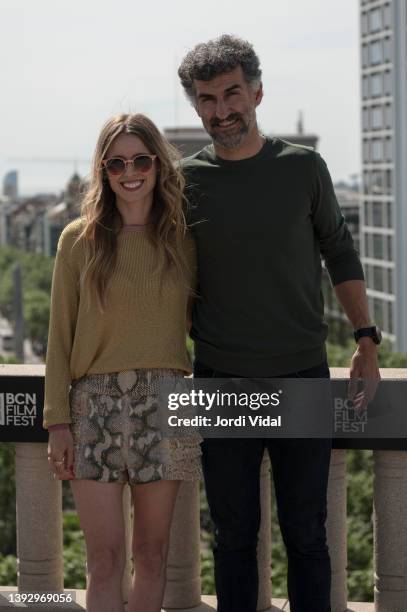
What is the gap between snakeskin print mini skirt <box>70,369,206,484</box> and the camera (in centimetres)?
382

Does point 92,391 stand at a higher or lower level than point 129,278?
lower

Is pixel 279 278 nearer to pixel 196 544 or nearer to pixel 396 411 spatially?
pixel 396 411

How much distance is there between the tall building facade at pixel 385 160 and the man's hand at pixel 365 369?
81.4m

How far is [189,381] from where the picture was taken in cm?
403

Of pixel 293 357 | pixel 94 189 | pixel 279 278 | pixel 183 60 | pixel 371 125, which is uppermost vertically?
pixel 371 125

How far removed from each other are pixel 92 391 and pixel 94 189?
0.65 metres

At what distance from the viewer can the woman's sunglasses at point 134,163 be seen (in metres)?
3.80

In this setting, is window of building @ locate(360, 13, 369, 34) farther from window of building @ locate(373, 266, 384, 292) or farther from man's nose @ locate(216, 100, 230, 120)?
man's nose @ locate(216, 100, 230, 120)

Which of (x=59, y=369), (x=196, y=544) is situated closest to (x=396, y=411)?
(x=196, y=544)

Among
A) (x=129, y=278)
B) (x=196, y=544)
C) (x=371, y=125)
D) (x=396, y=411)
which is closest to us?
(x=129, y=278)

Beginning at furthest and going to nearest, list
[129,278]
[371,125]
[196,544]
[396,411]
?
[371,125], [196,544], [396,411], [129,278]

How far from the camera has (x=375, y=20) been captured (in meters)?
90.6

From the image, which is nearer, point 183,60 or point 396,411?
point 183,60

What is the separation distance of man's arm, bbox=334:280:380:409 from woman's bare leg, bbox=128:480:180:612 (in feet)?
2.57
